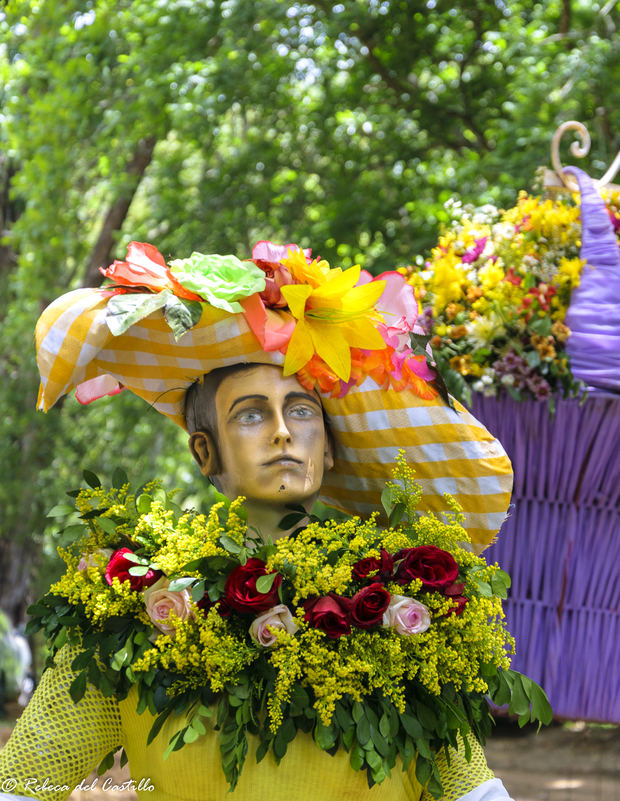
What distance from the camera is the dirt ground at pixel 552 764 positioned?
14.0ft

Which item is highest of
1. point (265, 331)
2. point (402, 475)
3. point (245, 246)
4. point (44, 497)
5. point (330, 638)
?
point (265, 331)

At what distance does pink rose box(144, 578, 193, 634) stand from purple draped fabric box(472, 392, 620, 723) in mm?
857

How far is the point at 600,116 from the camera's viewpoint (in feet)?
14.1

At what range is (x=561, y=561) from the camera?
205cm

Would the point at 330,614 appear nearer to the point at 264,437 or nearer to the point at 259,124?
the point at 264,437

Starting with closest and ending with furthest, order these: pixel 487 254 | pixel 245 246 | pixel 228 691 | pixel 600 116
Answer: pixel 228 691
pixel 487 254
pixel 600 116
pixel 245 246

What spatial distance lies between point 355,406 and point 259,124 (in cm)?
416

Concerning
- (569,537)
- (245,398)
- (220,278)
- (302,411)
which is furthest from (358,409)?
(569,537)

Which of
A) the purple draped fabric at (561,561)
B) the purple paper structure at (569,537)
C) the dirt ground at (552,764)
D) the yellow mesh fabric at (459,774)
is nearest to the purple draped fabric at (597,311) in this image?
the purple paper structure at (569,537)

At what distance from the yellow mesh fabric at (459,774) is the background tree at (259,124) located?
3111 mm

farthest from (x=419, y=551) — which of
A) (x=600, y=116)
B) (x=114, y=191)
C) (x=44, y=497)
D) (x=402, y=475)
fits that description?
(x=44, y=497)

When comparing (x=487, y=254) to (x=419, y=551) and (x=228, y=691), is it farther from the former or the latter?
(x=228, y=691)

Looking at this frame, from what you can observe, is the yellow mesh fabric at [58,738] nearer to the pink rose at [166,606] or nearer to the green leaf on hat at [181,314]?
the pink rose at [166,606]

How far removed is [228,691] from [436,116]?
4.50 m
